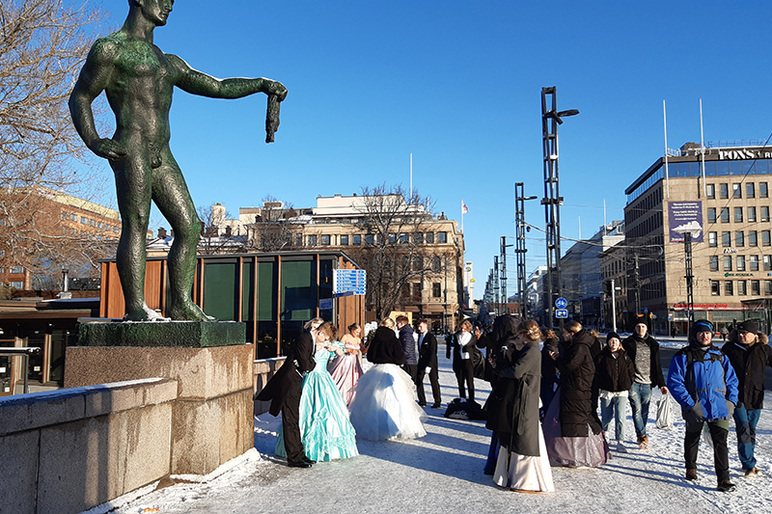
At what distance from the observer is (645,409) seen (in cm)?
923

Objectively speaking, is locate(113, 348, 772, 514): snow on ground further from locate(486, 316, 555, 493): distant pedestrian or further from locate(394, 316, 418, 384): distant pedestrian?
locate(394, 316, 418, 384): distant pedestrian

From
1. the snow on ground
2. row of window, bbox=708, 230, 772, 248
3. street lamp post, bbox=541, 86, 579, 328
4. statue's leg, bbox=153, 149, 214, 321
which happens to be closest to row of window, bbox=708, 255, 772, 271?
row of window, bbox=708, 230, 772, 248

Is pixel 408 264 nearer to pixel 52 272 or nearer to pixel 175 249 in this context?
pixel 52 272

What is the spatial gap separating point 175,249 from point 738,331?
6.85m

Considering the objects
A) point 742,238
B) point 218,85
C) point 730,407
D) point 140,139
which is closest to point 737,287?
point 742,238

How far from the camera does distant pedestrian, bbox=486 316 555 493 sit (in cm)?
638

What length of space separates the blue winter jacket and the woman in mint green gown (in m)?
3.69

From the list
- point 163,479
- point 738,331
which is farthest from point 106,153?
point 738,331

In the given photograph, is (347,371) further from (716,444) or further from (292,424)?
(716,444)

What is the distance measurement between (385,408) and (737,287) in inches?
3025

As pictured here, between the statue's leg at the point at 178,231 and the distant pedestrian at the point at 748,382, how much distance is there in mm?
5879

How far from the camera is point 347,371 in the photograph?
36.2 ft

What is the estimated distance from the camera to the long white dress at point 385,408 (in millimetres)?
9453

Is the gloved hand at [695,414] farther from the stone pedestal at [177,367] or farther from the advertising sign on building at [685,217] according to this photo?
the advertising sign on building at [685,217]
